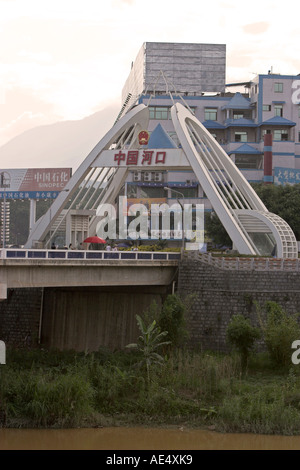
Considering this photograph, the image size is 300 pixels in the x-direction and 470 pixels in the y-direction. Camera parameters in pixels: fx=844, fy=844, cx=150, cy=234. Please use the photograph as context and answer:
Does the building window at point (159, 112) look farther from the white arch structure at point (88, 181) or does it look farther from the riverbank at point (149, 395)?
the riverbank at point (149, 395)

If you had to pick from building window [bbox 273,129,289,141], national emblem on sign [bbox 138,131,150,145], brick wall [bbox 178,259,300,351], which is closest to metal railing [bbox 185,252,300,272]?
brick wall [bbox 178,259,300,351]

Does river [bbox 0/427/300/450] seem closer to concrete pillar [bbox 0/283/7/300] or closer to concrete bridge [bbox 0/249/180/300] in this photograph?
concrete pillar [bbox 0/283/7/300]

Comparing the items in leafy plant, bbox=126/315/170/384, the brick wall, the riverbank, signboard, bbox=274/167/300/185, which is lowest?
the riverbank

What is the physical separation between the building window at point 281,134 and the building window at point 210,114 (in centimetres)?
788

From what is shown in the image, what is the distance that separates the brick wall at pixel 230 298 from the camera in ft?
Result: 148

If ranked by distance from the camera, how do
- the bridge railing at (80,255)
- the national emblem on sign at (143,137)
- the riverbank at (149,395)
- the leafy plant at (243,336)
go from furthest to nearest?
the national emblem on sign at (143,137) → the leafy plant at (243,336) → the bridge railing at (80,255) → the riverbank at (149,395)

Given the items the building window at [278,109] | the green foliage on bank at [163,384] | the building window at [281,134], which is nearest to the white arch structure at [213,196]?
the green foliage on bank at [163,384]

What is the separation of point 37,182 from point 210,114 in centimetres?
2899

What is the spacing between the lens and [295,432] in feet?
106

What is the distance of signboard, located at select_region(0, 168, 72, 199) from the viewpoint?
81375mm

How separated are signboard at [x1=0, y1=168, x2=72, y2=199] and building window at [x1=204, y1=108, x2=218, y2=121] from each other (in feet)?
88.5
